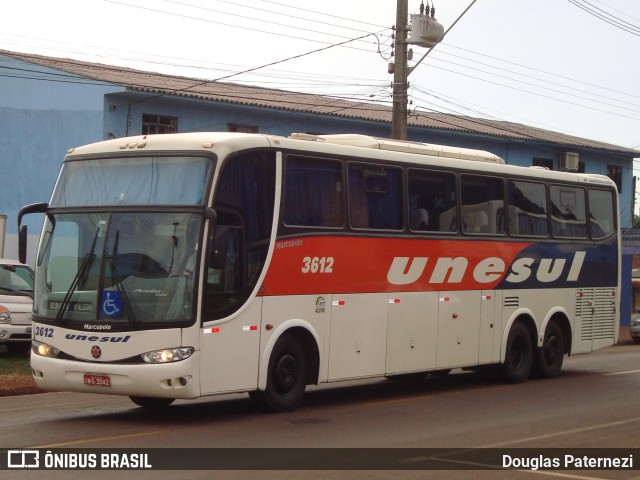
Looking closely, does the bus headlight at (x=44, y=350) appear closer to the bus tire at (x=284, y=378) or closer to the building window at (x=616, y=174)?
the bus tire at (x=284, y=378)

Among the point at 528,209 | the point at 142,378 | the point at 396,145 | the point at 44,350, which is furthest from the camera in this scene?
the point at 528,209

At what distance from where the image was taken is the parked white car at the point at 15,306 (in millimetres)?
20172

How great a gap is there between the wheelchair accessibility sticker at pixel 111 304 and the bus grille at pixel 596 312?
→ 10264 mm

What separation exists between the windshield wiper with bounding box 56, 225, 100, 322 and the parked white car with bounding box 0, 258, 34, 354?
7668 mm

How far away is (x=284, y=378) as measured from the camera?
13.9 metres

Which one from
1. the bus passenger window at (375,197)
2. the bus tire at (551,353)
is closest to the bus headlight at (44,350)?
the bus passenger window at (375,197)

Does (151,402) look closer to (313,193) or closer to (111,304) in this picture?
(111,304)

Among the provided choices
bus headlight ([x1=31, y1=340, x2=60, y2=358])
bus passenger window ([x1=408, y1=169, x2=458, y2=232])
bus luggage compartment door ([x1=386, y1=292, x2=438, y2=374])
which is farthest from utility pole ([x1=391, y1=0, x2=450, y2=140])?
bus headlight ([x1=31, y1=340, x2=60, y2=358])

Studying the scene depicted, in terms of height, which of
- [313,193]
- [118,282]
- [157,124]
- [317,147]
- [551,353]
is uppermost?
[157,124]

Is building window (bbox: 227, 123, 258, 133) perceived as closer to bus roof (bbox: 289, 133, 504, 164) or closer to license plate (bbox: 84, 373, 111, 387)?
bus roof (bbox: 289, 133, 504, 164)

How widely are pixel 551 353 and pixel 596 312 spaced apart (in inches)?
66.5

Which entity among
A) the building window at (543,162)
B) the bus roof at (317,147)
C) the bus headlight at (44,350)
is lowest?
the bus headlight at (44,350)

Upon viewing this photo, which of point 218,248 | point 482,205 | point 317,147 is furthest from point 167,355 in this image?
point 482,205

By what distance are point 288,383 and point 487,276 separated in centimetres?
500
